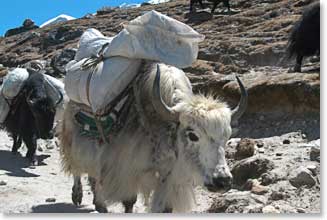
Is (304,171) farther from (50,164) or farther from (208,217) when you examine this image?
(50,164)

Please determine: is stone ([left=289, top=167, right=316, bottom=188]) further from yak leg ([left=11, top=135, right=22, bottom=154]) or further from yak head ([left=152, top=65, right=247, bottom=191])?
yak leg ([left=11, top=135, right=22, bottom=154])

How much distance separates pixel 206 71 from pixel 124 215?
2982mm

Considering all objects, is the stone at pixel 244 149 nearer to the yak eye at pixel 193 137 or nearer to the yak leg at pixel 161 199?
the yak leg at pixel 161 199

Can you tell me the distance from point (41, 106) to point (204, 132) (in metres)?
2.59

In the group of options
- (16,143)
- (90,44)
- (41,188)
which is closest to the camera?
(90,44)

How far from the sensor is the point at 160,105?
2291 millimetres

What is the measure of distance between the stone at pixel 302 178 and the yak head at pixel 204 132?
0.49 m

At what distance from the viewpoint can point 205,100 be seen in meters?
2.34

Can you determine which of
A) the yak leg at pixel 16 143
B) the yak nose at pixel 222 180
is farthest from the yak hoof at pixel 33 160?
the yak nose at pixel 222 180

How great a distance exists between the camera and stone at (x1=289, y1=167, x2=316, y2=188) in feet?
8.48

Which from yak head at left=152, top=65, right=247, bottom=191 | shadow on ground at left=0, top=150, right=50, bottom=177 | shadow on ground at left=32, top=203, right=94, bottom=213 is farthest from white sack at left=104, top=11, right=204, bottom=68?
shadow on ground at left=0, top=150, right=50, bottom=177

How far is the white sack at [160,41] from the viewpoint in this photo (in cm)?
261

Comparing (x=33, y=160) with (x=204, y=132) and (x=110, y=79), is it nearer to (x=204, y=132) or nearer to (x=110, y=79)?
(x=110, y=79)

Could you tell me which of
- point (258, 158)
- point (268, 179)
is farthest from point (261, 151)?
point (268, 179)
